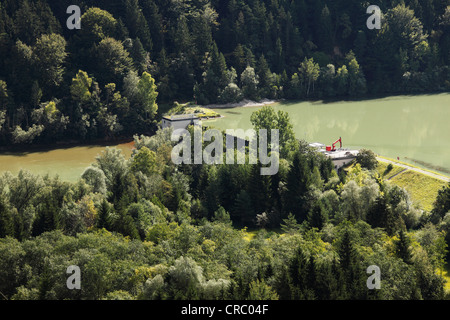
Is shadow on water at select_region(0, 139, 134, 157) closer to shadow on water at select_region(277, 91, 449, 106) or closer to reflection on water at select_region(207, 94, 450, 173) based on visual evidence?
reflection on water at select_region(207, 94, 450, 173)

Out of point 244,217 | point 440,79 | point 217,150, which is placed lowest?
point 244,217

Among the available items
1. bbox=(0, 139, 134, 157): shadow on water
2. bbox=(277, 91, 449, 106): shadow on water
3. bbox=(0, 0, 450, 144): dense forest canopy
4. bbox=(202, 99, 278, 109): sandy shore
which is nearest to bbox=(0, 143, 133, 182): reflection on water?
bbox=(0, 139, 134, 157): shadow on water

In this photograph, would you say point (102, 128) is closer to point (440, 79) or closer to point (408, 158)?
point (408, 158)

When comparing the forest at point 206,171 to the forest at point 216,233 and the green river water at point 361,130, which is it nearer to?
the forest at point 216,233

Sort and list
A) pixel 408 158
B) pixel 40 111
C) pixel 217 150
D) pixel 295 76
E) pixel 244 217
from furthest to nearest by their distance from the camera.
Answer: pixel 295 76 < pixel 40 111 < pixel 408 158 < pixel 217 150 < pixel 244 217

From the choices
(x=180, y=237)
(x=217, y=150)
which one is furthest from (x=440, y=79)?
(x=180, y=237)

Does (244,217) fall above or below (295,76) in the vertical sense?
below
